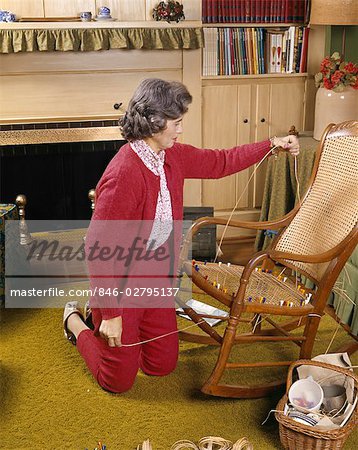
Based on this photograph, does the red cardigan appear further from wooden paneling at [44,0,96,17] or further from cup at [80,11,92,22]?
wooden paneling at [44,0,96,17]

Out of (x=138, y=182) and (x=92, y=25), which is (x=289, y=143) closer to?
(x=138, y=182)

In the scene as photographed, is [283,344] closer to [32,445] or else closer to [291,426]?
[291,426]

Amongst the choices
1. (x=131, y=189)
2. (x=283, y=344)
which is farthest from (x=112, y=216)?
(x=283, y=344)

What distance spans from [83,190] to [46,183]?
0.73 ft

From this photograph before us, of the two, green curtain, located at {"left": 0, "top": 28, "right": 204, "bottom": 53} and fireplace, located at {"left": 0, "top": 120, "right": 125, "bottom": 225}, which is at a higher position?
green curtain, located at {"left": 0, "top": 28, "right": 204, "bottom": 53}

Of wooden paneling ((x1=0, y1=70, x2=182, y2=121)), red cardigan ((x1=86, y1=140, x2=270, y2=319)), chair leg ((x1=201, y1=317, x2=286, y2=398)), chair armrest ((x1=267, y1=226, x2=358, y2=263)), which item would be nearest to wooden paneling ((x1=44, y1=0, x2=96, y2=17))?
wooden paneling ((x1=0, y1=70, x2=182, y2=121))

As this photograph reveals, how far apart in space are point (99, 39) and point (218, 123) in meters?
0.90

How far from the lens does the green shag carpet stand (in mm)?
2125

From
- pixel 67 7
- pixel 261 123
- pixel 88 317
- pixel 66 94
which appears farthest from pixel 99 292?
pixel 261 123

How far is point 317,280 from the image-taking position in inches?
98.3

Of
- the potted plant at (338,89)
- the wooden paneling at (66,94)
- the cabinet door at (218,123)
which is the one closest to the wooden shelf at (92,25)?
the wooden paneling at (66,94)

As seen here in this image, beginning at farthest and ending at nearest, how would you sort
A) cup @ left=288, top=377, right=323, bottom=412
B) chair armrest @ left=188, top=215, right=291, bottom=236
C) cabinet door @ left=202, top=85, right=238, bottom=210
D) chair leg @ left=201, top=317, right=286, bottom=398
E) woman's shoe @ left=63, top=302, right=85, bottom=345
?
1. cabinet door @ left=202, top=85, right=238, bottom=210
2. woman's shoe @ left=63, top=302, right=85, bottom=345
3. chair armrest @ left=188, top=215, right=291, bottom=236
4. chair leg @ left=201, top=317, right=286, bottom=398
5. cup @ left=288, top=377, right=323, bottom=412

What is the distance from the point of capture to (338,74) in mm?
3404

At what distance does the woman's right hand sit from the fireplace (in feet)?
5.52
